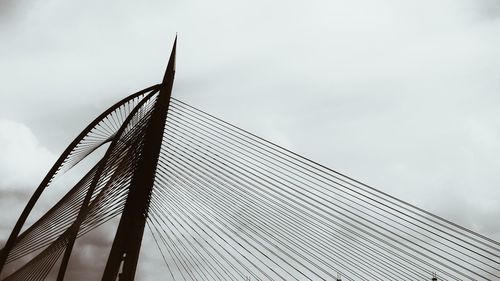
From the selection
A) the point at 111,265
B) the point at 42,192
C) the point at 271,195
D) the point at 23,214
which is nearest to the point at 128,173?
the point at 111,265

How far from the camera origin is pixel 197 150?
41.0ft

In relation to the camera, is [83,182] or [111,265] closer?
[111,265]

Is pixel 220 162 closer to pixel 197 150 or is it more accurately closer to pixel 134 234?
pixel 197 150

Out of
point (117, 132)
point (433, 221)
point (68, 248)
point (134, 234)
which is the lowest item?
point (433, 221)

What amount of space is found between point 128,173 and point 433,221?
9277 millimetres

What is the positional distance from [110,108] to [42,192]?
5.84 meters

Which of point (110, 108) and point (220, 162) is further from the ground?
point (110, 108)

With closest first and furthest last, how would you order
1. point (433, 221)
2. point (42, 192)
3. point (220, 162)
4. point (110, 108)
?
point (433, 221) → point (220, 162) → point (110, 108) → point (42, 192)

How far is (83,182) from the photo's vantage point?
53.2 ft

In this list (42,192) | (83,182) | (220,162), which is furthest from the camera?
(42,192)

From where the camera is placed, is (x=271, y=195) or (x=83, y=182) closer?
(x=271, y=195)

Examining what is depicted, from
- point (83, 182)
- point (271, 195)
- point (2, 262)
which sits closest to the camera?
point (271, 195)

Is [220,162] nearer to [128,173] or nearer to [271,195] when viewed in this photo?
[271,195]

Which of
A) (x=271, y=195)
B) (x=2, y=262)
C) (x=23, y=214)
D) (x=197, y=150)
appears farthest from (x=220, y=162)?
(x=2, y=262)
